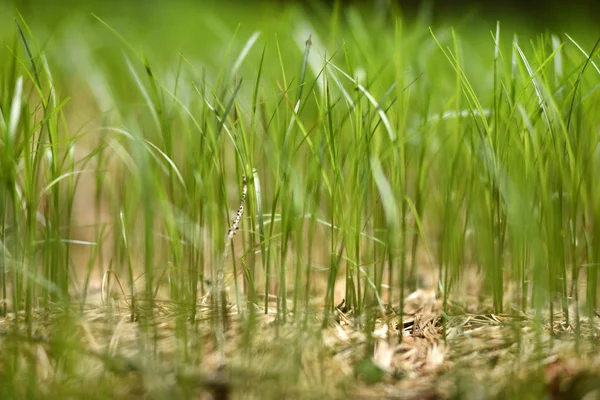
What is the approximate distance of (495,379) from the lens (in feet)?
2.39

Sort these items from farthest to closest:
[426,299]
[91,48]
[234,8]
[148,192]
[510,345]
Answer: [234,8], [91,48], [426,299], [510,345], [148,192]

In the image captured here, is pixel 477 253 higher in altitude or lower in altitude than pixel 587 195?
lower

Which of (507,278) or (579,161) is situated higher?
(579,161)

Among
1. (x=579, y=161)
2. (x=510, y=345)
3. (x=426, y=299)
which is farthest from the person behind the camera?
(x=426, y=299)

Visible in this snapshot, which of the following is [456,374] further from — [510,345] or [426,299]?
[426,299]

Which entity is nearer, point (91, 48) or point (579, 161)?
point (579, 161)

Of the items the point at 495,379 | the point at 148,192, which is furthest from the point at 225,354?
the point at 495,379

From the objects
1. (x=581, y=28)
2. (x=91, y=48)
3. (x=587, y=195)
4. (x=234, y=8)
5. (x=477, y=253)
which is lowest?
(x=477, y=253)

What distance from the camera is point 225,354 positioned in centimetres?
78

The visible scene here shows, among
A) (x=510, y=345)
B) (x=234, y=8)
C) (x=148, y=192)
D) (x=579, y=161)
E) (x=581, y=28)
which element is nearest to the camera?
(x=148, y=192)

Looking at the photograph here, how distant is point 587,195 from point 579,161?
0.13 m

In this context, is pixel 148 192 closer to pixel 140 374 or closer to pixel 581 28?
pixel 140 374

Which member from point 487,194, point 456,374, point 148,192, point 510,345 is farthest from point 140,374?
point 487,194

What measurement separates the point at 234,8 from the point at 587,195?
3.89 m
